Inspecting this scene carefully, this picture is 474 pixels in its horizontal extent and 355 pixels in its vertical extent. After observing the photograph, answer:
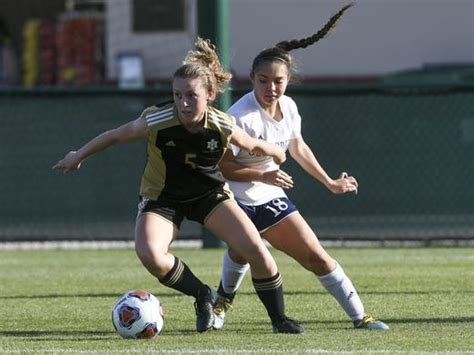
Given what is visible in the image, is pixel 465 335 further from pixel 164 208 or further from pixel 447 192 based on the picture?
pixel 447 192

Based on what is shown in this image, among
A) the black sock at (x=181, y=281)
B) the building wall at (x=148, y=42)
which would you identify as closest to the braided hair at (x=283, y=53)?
the black sock at (x=181, y=281)

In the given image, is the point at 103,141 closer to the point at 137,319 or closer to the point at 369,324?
the point at 137,319

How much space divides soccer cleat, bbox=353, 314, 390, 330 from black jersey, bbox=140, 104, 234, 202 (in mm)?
1179

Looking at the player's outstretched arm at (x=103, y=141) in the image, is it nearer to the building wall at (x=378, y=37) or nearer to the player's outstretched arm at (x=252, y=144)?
the player's outstretched arm at (x=252, y=144)

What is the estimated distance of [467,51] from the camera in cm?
2542

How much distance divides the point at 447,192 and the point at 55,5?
2062 cm

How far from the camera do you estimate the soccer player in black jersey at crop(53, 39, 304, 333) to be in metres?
7.46

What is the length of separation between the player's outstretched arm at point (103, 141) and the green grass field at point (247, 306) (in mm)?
988

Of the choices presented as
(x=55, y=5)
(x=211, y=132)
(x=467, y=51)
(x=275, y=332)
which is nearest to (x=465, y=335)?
(x=275, y=332)

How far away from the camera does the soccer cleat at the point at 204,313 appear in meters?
7.77

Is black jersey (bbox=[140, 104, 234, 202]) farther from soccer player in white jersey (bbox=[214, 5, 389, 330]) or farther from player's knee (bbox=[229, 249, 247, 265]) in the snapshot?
player's knee (bbox=[229, 249, 247, 265])

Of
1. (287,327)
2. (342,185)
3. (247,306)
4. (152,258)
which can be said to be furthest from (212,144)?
(247,306)

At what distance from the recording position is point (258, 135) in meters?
7.89

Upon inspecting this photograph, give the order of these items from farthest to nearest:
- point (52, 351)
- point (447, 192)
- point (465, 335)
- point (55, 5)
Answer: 1. point (55, 5)
2. point (447, 192)
3. point (465, 335)
4. point (52, 351)
